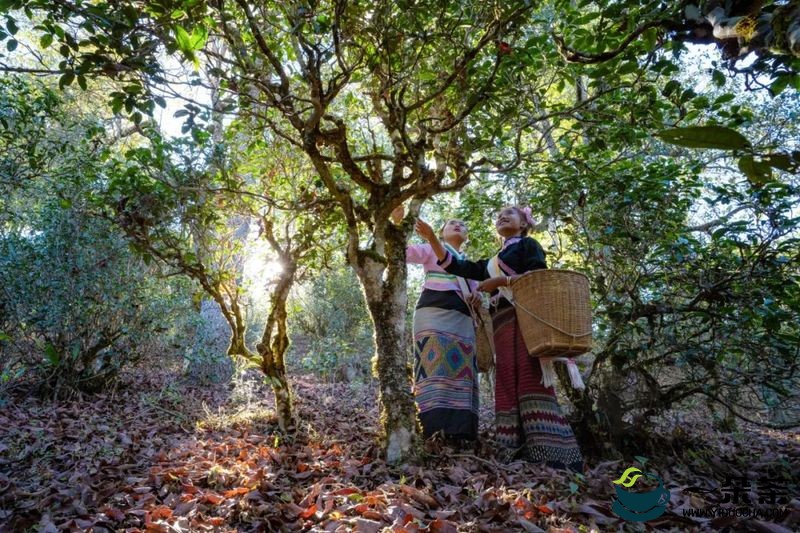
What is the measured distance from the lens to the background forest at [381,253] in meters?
2.23

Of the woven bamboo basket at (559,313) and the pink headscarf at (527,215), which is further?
the pink headscarf at (527,215)

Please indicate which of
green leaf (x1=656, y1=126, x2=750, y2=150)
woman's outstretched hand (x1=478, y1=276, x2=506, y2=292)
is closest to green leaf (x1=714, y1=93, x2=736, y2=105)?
woman's outstretched hand (x1=478, y1=276, x2=506, y2=292)

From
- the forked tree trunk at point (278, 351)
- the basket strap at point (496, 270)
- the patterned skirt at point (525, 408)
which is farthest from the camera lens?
the forked tree trunk at point (278, 351)

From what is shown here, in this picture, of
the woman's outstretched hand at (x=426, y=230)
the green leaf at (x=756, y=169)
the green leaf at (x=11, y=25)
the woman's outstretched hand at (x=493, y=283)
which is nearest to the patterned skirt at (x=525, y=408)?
the woman's outstretched hand at (x=493, y=283)

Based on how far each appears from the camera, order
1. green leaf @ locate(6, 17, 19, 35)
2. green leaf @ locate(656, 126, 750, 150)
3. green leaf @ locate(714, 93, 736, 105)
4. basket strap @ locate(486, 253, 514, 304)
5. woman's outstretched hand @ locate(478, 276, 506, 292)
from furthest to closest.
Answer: basket strap @ locate(486, 253, 514, 304) → woman's outstretched hand @ locate(478, 276, 506, 292) → green leaf @ locate(714, 93, 736, 105) → green leaf @ locate(6, 17, 19, 35) → green leaf @ locate(656, 126, 750, 150)

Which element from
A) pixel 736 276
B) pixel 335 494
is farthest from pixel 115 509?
pixel 736 276

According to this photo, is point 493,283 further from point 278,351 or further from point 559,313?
point 278,351

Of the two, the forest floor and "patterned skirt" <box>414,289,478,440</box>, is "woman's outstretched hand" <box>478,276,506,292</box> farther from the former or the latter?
the forest floor

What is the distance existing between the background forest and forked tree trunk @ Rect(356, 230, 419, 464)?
0.02m

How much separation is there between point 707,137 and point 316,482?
8.95 ft

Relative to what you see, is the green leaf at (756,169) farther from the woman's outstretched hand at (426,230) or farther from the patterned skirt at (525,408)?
the patterned skirt at (525,408)

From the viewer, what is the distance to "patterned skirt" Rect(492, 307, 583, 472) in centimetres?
315

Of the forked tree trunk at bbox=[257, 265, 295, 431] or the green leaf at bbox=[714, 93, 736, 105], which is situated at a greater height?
the green leaf at bbox=[714, 93, 736, 105]

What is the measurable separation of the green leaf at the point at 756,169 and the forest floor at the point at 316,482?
5.83 ft
